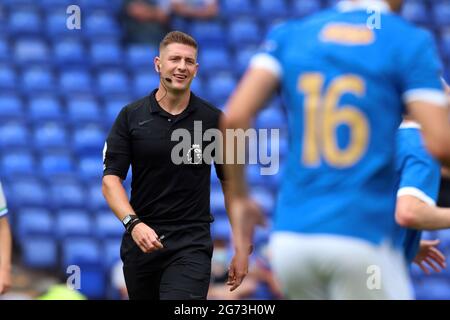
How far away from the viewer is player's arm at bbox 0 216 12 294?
5320 mm

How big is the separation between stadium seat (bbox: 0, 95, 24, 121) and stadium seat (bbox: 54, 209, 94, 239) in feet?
5.84

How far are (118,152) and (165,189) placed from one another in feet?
1.16

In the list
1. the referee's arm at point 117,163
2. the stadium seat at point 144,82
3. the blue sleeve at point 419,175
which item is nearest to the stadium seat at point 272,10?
the stadium seat at point 144,82

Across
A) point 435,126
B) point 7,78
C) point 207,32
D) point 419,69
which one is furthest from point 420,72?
point 207,32

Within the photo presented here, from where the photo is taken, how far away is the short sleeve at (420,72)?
3.26m

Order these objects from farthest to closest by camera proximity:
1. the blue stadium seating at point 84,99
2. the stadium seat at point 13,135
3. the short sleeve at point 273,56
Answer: the stadium seat at point 13,135 → the blue stadium seating at point 84,99 → the short sleeve at point 273,56

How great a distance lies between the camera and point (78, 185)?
37.0 feet

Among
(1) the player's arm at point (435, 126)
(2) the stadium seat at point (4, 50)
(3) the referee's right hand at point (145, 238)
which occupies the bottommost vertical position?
(3) the referee's right hand at point (145, 238)

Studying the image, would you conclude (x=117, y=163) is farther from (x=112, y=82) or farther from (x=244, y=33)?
(x=244, y=33)

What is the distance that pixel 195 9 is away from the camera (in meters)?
13.4

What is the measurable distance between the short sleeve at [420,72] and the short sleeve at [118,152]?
2.78 meters

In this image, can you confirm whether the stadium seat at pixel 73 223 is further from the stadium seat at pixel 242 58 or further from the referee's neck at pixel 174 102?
the referee's neck at pixel 174 102

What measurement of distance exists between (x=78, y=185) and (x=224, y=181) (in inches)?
215
